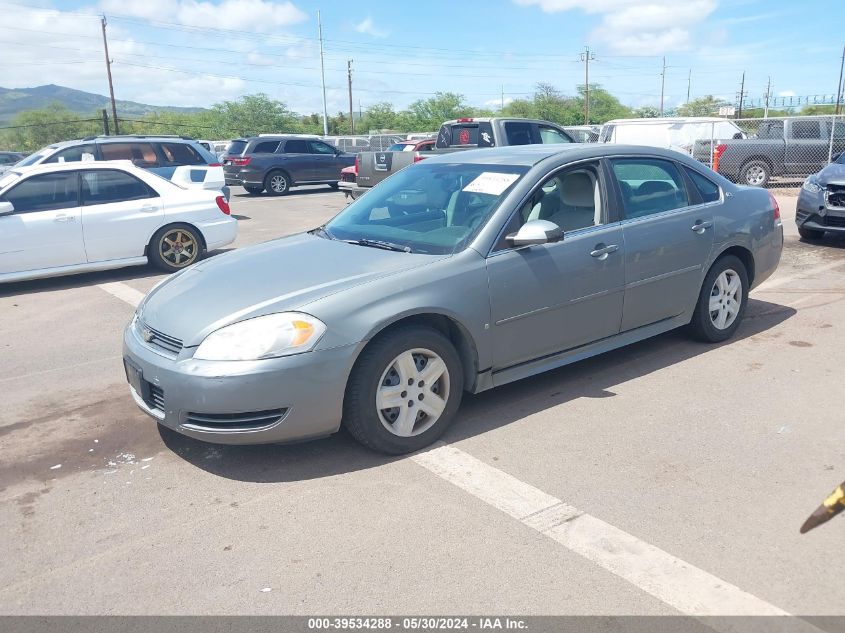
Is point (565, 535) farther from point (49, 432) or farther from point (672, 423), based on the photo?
point (49, 432)

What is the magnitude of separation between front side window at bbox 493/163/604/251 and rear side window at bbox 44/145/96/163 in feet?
36.3

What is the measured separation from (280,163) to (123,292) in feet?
45.5

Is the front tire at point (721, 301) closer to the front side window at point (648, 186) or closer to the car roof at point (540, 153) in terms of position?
the front side window at point (648, 186)

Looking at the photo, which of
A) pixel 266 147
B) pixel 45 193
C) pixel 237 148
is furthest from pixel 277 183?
pixel 45 193

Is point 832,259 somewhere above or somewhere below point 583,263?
below

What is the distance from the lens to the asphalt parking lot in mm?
2908

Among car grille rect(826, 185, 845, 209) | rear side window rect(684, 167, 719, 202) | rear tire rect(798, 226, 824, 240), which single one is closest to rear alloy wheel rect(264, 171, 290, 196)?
rear tire rect(798, 226, 824, 240)

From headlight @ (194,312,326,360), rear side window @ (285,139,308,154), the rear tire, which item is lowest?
the rear tire

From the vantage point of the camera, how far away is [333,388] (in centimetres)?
381

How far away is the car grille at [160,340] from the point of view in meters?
3.93

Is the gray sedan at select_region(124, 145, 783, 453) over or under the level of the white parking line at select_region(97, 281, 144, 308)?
over

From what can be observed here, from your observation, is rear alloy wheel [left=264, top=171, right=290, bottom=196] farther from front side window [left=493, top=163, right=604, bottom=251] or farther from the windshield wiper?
front side window [left=493, top=163, right=604, bottom=251]

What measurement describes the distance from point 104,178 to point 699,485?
8.28 meters

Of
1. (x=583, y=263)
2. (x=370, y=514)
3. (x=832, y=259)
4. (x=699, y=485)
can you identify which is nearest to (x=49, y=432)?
(x=370, y=514)
